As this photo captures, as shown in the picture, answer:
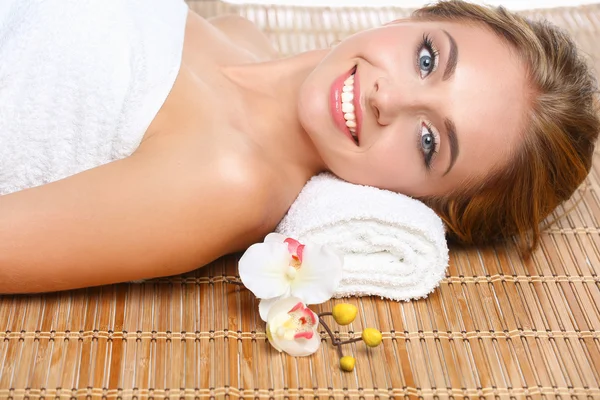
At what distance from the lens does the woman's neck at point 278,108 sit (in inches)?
66.1

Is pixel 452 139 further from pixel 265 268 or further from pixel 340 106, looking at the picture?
pixel 265 268

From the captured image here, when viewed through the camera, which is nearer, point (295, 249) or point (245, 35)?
point (295, 249)

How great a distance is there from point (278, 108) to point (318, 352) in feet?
1.78

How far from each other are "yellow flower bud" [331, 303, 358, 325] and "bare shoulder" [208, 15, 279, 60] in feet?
2.67

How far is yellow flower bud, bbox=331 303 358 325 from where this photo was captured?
1469 mm

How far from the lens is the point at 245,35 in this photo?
6.88 feet

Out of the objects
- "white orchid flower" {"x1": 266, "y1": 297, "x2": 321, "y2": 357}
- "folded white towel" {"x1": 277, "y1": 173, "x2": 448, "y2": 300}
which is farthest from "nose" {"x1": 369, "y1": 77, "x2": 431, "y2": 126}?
"white orchid flower" {"x1": 266, "y1": 297, "x2": 321, "y2": 357}

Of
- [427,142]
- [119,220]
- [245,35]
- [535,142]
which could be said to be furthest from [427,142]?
[245,35]

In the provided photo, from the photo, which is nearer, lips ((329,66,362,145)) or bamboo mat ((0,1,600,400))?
bamboo mat ((0,1,600,400))

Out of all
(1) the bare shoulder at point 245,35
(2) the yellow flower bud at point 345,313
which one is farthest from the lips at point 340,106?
(1) the bare shoulder at point 245,35

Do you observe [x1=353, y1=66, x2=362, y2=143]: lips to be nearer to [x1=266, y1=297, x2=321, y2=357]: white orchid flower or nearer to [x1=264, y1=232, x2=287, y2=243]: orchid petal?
[x1=264, y1=232, x2=287, y2=243]: orchid petal

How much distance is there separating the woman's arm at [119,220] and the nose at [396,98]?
0.97 ft

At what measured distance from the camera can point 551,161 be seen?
1652mm

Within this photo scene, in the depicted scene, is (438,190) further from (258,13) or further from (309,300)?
(258,13)
